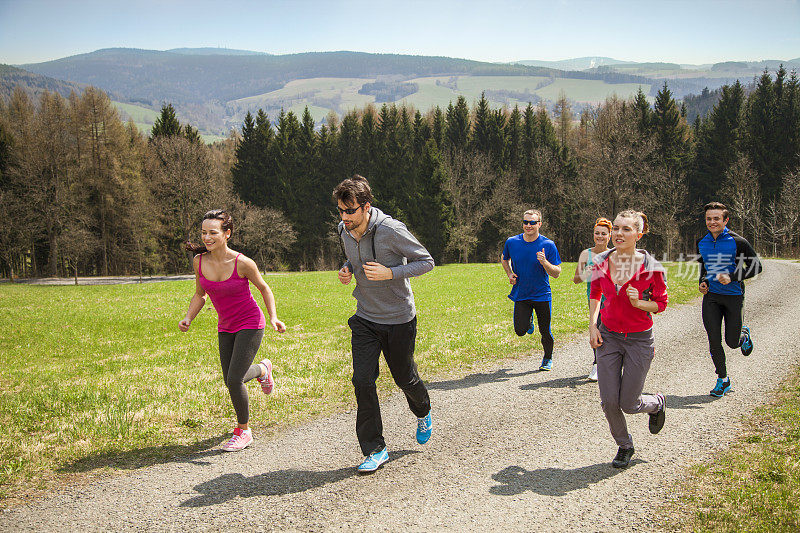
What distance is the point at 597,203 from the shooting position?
49.0 m

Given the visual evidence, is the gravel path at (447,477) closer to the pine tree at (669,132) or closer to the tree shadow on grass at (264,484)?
the tree shadow on grass at (264,484)

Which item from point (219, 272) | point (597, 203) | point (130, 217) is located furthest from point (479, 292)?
point (130, 217)

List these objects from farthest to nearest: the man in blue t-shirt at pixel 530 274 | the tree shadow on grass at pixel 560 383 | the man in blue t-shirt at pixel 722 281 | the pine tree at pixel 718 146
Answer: the pine tree at pixel 718 146 < the man in blue t-shirt at pixel 530 274 < the tree shadow on grass at pixel 560 383 < the man in blue t-shirt at pixel 722 281

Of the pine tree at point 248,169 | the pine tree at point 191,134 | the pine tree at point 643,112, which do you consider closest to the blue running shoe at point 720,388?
the pine tree at point 643,112

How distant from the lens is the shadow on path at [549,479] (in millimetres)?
4445

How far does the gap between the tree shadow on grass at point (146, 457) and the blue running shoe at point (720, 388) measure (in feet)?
21.6

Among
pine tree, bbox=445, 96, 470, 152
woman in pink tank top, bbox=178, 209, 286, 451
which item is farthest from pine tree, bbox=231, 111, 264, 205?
woman in pink tank top, bbox=178, 209, 286, 451

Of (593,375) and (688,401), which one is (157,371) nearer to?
(593,375)

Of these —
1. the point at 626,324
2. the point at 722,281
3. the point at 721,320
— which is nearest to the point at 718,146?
the point at 721,320

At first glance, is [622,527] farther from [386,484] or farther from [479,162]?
[479,162]

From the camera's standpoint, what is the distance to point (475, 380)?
816 cm

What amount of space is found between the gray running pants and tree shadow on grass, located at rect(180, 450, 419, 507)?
2.58 metres

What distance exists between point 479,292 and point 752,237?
4530cm

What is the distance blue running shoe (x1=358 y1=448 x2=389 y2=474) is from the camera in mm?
4801
